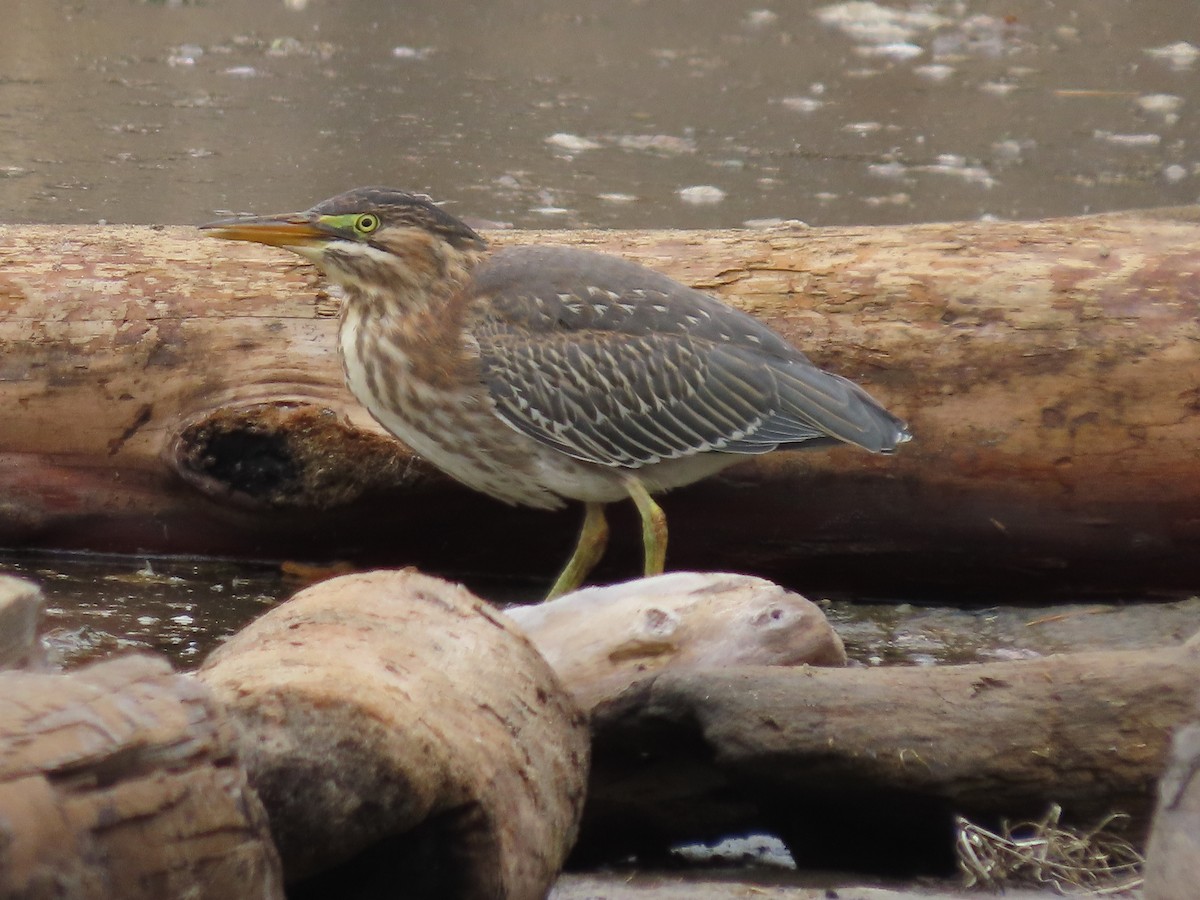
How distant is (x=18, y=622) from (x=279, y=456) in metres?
2.12

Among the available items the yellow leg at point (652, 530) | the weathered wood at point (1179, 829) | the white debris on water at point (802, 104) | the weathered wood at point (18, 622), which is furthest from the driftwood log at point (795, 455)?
the white debris on water at point (802, 104)

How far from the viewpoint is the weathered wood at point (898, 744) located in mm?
3115

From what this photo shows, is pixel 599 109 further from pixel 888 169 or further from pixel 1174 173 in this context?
pixel 1174 173

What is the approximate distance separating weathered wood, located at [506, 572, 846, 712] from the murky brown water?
192 inches

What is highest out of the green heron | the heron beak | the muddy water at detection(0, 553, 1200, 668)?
the heron beak

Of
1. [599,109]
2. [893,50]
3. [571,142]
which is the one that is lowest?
[571,142]

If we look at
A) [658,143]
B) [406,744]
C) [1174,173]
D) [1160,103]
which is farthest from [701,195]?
[406,744]

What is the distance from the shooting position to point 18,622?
264 centimetres

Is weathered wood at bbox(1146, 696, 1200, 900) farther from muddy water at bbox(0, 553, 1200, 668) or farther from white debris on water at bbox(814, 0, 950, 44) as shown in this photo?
white debris on water at bbox(814, 0, 950, 44)

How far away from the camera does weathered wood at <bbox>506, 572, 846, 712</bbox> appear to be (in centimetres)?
349

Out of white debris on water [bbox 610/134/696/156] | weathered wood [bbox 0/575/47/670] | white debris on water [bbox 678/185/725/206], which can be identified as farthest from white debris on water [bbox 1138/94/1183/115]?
weathered wood [bbox 0/575/47/670]

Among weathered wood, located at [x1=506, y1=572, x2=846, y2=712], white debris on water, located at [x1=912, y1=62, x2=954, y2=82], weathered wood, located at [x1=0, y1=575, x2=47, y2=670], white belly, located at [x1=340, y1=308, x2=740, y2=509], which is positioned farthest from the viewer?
white debris on water, located at [x1=912, y1=62, x2=954, y2=82]

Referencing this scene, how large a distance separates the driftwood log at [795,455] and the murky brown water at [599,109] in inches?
123

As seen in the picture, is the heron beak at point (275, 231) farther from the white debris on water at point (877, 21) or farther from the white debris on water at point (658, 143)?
the white debris on water at point (877, 21)
